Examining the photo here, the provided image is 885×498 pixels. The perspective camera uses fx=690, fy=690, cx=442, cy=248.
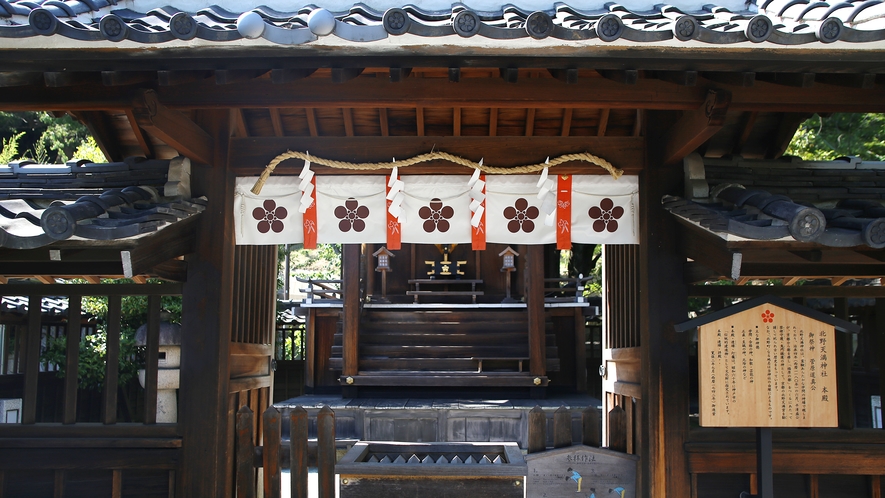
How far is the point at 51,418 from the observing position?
12227 mm

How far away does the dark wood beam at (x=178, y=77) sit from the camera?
431 centimetres

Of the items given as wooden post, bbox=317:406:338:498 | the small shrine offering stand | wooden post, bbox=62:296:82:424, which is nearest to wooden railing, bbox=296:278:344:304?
wooden post, bbox=62:296:82:424

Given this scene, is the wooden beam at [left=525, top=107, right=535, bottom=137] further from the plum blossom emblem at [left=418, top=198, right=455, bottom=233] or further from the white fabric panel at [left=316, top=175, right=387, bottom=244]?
the white fabric panel at [left=316, top=175, right=387, bottom=244]

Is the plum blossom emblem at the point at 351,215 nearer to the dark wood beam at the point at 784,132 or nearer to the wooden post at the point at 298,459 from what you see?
the wooden post at the point at 298,459

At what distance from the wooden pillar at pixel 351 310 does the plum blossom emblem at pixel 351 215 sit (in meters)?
8.32

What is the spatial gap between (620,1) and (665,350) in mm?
2675

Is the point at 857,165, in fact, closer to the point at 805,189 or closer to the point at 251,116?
the point at 805,189

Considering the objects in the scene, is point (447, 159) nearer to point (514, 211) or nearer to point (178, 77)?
point (514, 211)

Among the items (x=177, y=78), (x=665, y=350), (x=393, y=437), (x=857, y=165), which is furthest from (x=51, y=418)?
(x=857, y=165)

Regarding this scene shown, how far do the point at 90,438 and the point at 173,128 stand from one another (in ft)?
8.60

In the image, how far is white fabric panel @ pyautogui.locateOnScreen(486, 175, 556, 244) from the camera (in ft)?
19.2

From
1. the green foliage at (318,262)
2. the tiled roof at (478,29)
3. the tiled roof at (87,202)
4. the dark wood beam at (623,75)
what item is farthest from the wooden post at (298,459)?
the green foliage at (318,262)

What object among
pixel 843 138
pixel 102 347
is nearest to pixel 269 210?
pixel 102 347

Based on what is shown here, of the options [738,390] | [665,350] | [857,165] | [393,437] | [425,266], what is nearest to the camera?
[738,390]
